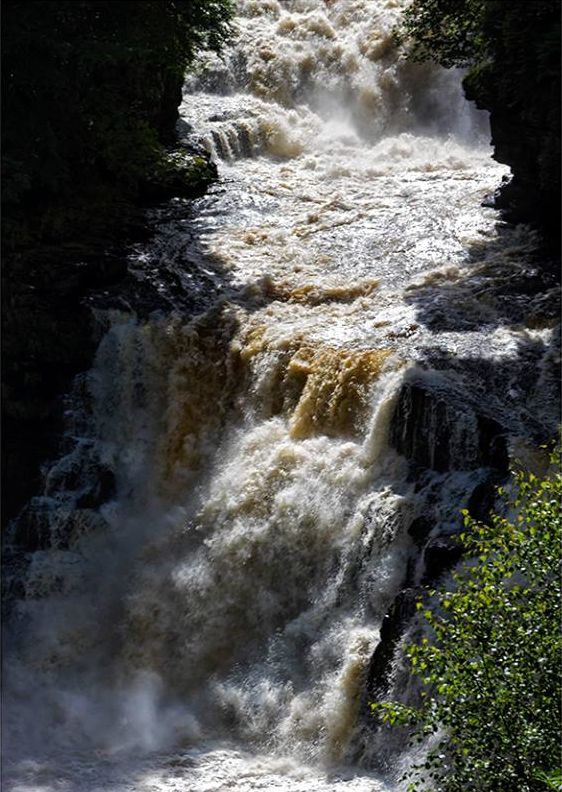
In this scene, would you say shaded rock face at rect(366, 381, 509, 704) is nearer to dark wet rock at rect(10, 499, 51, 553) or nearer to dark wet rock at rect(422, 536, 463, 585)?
dark wet rock at rect(422, 536, 463, 585)

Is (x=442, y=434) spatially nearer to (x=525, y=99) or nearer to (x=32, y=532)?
(x=525, y=99)

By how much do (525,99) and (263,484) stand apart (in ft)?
23.5

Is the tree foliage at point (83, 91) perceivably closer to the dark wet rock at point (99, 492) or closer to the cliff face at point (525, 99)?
the dark wet rock at point (99, 492)

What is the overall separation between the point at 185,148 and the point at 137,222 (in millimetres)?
3691

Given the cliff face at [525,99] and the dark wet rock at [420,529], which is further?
the cliff face at [525,99]

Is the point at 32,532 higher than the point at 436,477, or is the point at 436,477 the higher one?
the point at 436,477

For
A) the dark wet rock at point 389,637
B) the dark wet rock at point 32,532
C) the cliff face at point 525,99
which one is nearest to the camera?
the dark wet rock at point 389,637

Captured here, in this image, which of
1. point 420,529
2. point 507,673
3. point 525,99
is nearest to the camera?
point 507,673

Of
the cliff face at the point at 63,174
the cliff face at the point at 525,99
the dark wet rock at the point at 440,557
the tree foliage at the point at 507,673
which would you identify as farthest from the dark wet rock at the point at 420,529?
the cliff face at the point at 525,99

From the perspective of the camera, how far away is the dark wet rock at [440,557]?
51.0 feet

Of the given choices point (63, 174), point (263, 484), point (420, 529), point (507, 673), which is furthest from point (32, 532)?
point (507, 673)

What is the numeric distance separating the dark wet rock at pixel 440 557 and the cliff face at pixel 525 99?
6.80 m

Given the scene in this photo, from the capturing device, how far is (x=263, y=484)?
18.2m

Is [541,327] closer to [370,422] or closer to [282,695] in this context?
[370,422]
